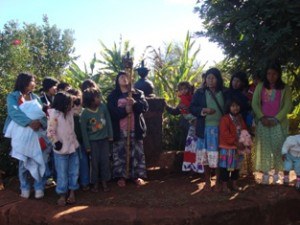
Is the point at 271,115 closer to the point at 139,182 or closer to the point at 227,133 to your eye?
the point at 227,133

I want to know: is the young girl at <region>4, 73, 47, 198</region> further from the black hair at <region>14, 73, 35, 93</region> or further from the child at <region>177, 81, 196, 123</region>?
the child at <region>177, 81, 196, 123</region>

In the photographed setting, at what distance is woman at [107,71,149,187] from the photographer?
5188mm

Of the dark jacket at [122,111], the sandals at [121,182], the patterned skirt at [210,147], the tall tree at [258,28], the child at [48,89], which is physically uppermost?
the tall tree at [258,28]

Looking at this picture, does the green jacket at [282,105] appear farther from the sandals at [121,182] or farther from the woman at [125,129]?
the sandals at [121,182]

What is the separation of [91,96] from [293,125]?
12.5ft

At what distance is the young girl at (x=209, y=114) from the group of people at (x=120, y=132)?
12 mm

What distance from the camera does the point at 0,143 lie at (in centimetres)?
568

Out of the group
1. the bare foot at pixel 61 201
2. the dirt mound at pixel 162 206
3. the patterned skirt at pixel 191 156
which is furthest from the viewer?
the patterned skirt at pixel 191 156

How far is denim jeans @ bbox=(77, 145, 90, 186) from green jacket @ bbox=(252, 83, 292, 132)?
7.21 ft

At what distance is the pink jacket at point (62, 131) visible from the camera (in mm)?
4465

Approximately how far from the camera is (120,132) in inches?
207

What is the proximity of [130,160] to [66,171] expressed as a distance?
1.00 meters

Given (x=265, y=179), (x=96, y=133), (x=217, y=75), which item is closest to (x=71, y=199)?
(x=96, y=133)

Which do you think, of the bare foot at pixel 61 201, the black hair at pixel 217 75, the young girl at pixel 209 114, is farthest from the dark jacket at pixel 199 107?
the bare foot at pixel 61 201
